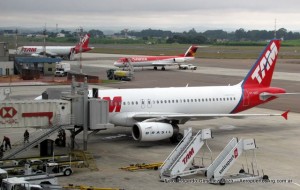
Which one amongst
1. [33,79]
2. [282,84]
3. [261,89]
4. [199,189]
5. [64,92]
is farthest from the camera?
[33,79]

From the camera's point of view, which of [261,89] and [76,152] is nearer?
[76,152]

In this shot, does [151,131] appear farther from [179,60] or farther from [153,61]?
[179,60]

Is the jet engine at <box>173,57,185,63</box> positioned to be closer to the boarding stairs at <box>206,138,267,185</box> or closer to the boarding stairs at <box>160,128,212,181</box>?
the boarding stairs at <box>160,128,212,181</box>

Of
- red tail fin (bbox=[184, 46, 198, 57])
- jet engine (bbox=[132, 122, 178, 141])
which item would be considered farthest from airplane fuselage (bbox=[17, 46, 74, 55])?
jet engine (bbox=[132, 122, 178, 141])

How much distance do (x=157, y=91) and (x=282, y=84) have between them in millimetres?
42293

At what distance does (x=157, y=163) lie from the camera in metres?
31.5

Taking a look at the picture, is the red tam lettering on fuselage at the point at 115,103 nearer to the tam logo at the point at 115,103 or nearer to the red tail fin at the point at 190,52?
the tam logo at the point at 115,103

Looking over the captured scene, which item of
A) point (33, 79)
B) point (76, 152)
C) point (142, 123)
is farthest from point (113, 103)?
point (33, 79)

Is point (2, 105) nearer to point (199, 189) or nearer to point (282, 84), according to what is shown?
point (199, 189)

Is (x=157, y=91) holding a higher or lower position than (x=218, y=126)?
higher

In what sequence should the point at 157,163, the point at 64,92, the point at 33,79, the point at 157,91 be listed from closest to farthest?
the point at 157,163
the point at 64,92
the point at 157,91
the point at 33,79

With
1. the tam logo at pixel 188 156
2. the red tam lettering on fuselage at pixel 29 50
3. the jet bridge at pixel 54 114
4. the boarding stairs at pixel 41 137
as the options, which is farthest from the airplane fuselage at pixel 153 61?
the tam logo at pixel 188 156

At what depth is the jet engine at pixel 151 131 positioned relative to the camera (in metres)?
35.2

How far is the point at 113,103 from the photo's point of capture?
37.9m
